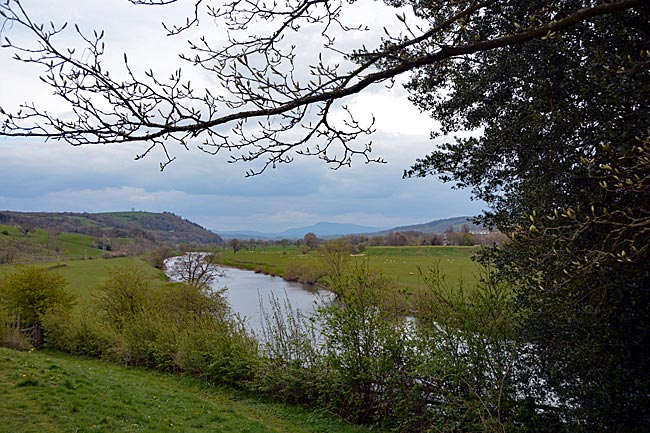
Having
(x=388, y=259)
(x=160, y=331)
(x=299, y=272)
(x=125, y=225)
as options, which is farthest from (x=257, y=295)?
(x=125, y=225)

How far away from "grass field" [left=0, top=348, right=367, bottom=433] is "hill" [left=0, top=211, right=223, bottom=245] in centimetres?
6439

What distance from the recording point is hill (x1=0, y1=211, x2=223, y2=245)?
75.6m

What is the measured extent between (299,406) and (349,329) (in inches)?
96.6

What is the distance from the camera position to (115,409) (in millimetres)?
7414

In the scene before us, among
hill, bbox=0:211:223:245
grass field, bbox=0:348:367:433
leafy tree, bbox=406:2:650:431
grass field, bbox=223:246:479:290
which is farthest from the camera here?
hill, bbox=0:211:223:245

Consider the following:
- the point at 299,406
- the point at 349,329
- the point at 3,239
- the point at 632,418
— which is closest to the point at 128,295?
the point at 299,406

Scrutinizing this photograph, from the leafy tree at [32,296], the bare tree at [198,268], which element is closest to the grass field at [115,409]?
the leafy tree at [32,296]

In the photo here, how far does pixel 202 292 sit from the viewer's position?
20.5m

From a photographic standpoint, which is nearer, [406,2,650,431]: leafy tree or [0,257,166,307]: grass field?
[406,2,650,431]: leafy tree

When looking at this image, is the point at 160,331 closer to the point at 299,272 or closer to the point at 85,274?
the point at 85,274

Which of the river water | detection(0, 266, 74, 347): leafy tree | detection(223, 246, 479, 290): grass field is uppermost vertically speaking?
detection(223, 246, 479, 290): grass field

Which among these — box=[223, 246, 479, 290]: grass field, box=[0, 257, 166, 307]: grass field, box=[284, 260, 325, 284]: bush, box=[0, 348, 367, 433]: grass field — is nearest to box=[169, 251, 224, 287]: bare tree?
box=[0, 257, 166, 307]: grass field

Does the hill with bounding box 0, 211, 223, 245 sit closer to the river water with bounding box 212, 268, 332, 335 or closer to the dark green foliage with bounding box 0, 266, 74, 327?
the river water with bounding box 212, 268, 332, 335

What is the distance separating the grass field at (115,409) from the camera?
20.6 feet
